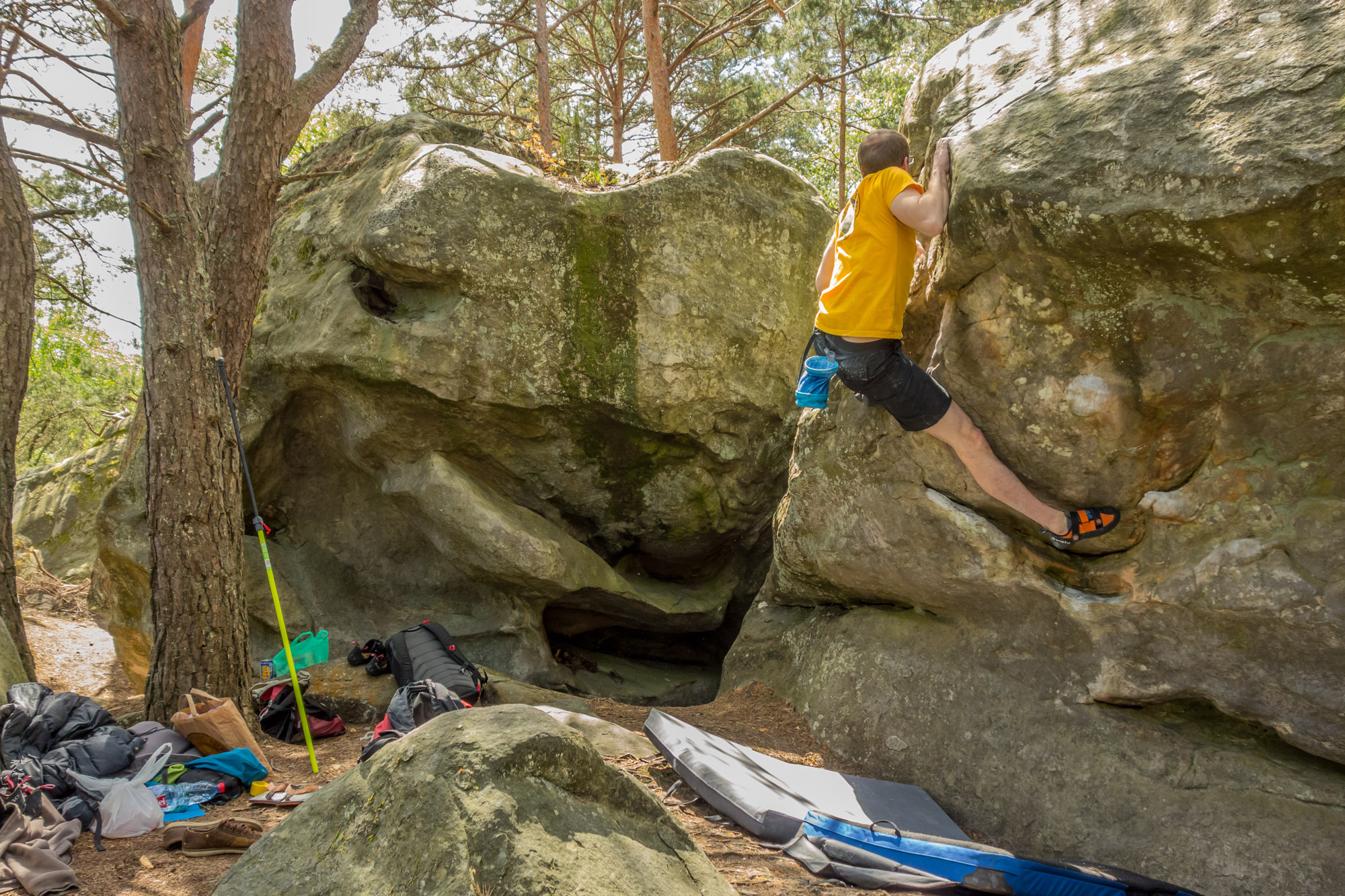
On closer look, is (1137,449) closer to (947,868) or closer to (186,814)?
(947,868)

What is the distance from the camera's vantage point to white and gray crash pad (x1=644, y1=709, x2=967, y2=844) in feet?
12.3

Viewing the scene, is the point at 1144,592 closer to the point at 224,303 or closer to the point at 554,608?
the point at 554,608

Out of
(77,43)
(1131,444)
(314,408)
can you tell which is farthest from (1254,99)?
(77,43)

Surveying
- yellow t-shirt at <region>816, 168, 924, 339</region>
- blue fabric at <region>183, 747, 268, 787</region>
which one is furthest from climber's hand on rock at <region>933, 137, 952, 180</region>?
blue fabric at <region>183, 747, 268, 787</region>

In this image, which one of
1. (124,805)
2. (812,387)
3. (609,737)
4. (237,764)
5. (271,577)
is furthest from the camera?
(271,577)

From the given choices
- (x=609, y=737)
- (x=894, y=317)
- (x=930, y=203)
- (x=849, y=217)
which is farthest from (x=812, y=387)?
(x=609, y=737)

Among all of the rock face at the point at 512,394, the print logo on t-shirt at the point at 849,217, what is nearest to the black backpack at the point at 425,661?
the rock face at the point at 512,394

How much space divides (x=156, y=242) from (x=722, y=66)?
11.9 meters

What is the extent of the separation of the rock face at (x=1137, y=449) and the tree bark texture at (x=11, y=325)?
579 cm

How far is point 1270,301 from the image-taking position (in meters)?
3.65

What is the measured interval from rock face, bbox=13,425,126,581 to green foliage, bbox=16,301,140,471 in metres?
5.66

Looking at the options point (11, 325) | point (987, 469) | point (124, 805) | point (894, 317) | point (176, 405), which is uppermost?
point (11, 325)

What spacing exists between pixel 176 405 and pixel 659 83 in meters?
8.57

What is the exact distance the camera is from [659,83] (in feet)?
37.7
